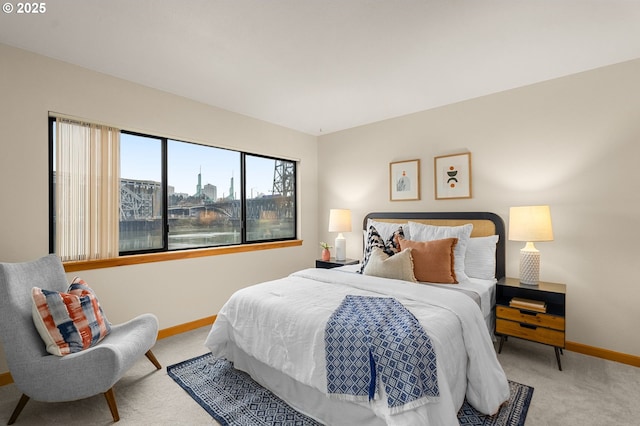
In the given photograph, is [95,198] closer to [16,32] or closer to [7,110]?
[7,110]

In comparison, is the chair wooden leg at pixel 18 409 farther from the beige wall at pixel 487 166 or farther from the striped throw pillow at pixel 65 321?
the beige wall at pixel 487 166

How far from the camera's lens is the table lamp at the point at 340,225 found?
4340 mm

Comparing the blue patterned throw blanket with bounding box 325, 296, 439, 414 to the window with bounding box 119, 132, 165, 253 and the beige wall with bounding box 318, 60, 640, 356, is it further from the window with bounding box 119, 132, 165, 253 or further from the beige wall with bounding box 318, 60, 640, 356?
the window with bounding box 119, 132, 165, 253

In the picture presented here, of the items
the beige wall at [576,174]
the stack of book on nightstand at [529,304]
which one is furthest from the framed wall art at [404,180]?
the stack of book on nightstand at [529,304]

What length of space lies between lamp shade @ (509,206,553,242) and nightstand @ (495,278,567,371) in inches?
18.5

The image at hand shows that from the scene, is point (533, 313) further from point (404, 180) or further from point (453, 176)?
point (404, 180)

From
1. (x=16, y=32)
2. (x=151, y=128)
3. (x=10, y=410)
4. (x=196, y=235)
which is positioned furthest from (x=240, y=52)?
(x=10, y=410)

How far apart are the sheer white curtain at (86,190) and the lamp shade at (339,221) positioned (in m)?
2.54

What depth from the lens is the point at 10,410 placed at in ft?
6.92

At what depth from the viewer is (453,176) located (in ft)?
12.0

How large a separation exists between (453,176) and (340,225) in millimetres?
1585

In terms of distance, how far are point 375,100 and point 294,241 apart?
2.35 m

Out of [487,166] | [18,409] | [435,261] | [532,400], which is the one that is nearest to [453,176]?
[487,166]

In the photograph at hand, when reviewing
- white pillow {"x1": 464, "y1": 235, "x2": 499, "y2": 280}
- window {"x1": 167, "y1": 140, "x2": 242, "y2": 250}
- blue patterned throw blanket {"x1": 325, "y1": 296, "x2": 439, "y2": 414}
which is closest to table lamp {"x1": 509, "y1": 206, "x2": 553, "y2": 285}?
white pillow {"x1": 464, "y1": 235, "x2": 499, "y2": 280}
